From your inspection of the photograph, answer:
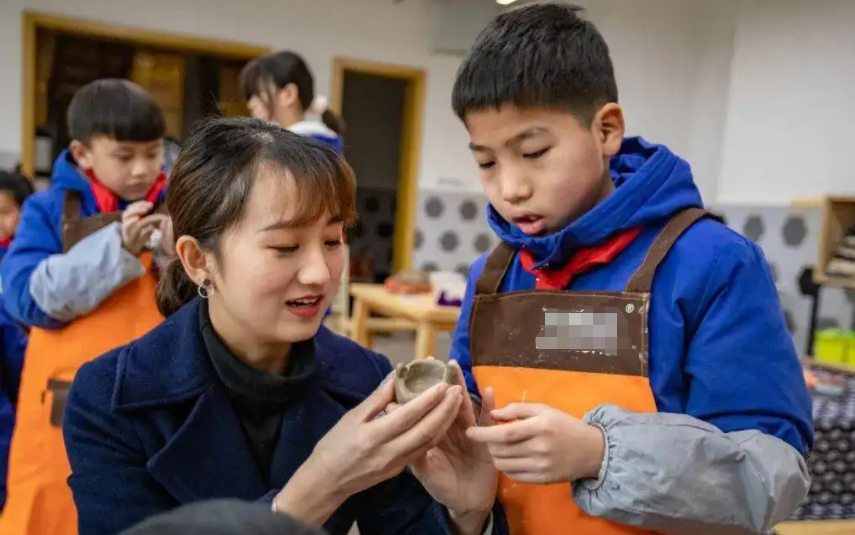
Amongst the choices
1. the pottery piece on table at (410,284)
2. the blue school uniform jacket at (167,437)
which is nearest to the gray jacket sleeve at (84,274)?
the blue school uniform jacket at (167,437)

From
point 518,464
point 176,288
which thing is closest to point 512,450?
point 518,464

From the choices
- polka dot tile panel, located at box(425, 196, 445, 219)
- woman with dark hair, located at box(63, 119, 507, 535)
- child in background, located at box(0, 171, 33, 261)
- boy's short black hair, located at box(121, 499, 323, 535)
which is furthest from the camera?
polka dot tile panel, located at box(425, 196, 445, 219)

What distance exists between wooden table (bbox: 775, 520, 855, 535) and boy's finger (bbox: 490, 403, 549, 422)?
2.01 metres

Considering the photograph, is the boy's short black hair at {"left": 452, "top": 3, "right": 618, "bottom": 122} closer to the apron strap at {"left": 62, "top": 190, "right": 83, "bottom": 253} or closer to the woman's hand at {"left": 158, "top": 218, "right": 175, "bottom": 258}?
the woman's hand at {"left": 158, "top": 218, "right": 175, "bottom": 258}

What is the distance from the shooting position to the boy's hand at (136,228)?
1.62 m

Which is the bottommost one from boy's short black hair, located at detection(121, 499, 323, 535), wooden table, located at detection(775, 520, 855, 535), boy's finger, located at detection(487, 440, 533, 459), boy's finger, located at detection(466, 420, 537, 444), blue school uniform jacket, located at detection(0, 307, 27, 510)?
wooden table, located at detection(775, 520, 855, 535)

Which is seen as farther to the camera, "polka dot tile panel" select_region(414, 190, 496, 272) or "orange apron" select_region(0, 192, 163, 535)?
"polka dot tile panel" select_region(414, 190, 496, 272)

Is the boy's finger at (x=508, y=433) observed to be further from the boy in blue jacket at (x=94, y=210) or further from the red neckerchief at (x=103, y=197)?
the red neckerchief at (x=103, y=197)

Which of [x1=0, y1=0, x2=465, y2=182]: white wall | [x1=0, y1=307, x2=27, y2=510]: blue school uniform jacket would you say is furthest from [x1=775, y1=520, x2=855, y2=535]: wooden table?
[x1=0, y1=0, x2=465, y2=182]: white wall

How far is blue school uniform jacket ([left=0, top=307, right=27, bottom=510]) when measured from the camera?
87.6 inches

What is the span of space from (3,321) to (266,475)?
155 cm

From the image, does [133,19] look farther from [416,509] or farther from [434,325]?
[416,509]

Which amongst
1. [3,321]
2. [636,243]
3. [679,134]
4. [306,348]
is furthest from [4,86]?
[679,134]

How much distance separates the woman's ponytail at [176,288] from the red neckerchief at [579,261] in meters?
0.69
